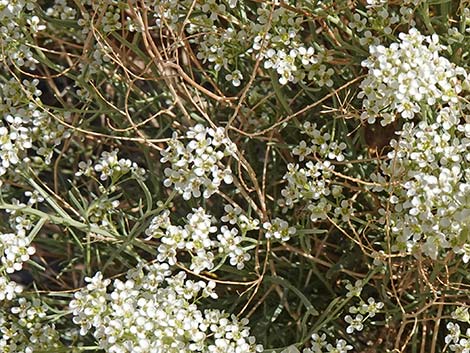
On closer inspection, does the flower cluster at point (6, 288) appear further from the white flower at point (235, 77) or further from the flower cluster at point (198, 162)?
the white flower at point (235, 77)

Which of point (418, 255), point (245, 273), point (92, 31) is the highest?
point (92, 31)

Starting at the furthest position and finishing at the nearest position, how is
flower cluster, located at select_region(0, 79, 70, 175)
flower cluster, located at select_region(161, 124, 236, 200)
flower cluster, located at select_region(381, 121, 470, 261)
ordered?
flower cluster, located at select_region(0, 79, 70, 175) < flower cluster, located at select_region(161, 124, 236, 200) < flower cluster, located at select_region(381, 121, 470, 261)

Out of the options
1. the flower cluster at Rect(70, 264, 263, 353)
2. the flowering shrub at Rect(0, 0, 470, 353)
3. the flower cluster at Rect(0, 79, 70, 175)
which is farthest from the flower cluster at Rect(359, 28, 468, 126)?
the flower cluster at Rect(0, 79, 70, 175)

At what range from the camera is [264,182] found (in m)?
1.35

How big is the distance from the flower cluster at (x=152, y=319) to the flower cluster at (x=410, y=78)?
0.34 m

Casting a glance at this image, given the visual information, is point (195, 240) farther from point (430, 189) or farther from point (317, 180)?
point (430, 189)

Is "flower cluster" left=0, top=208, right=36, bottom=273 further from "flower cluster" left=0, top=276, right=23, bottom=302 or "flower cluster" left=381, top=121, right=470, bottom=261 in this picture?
"flower cluster" left=381, top=121, right=470, bottom=261

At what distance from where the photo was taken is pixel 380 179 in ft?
4.08

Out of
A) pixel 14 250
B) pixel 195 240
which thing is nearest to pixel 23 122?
→ pixel 14 250

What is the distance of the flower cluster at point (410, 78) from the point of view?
1.11m

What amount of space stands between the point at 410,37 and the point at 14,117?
23.5 inches

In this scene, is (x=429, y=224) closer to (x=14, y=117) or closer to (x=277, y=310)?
(x=277, y=310)

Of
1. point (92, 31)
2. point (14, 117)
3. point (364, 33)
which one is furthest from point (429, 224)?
point (14, 117)

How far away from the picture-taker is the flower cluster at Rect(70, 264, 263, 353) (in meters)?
1.14
